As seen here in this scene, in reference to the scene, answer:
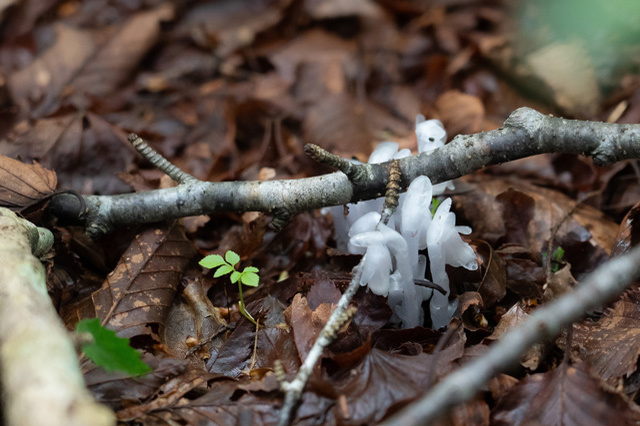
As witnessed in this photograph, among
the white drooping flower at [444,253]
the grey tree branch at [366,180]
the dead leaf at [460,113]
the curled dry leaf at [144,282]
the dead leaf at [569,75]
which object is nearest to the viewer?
the white drooping flower at [444,253]

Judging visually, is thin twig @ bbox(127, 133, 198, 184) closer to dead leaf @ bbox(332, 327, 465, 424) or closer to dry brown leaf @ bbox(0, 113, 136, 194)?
dry brown leaf @ bbox(0, 113, 136, 194)

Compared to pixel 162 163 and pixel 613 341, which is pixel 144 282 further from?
pixel 613 341

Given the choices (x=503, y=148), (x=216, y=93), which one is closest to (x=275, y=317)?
(x=503, y=148)

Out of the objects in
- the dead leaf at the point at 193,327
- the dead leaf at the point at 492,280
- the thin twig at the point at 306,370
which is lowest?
the dead leaf at the point at 193,327

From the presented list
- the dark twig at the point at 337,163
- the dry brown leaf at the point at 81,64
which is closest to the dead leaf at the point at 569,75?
the dark twig at the point at 337,163

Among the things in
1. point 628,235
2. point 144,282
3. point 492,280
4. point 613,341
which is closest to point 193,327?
point 144,282

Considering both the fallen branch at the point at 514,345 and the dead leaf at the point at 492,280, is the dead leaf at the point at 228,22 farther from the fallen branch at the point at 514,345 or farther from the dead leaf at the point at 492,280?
the fallen branch at the point at 514,345

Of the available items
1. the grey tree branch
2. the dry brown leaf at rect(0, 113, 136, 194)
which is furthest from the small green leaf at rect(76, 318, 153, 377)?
the dry brown leaf at rect(0, 113, 136, 194)
